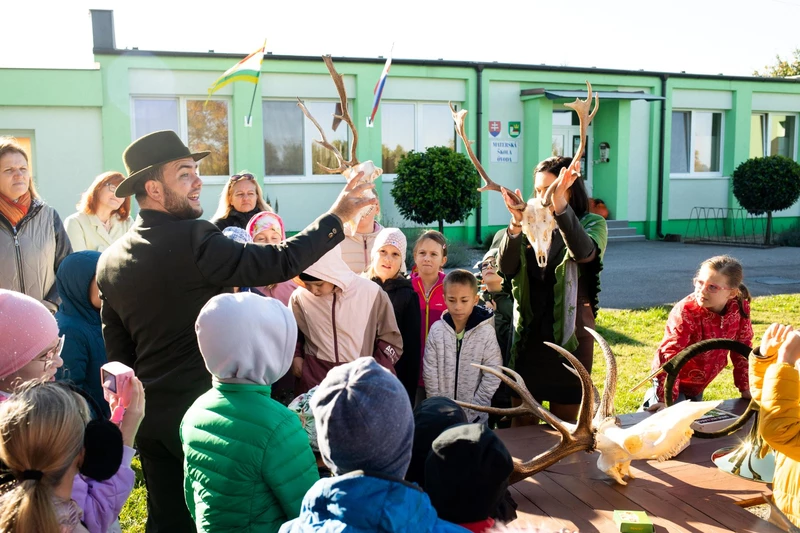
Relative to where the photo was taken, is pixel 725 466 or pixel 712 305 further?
pixel 712 305

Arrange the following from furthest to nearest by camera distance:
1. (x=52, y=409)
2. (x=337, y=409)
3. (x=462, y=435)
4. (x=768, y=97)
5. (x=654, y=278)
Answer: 1. (x=768, y=97)
2. (x=654, y=278)
3. (x=52, y=409)
4. (x=462, y=435)
5. (x=337, y=409)

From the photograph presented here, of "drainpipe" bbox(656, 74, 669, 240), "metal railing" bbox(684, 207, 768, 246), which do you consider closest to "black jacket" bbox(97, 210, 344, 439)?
"drainpipe" bbox(656, 74, 669, 240)

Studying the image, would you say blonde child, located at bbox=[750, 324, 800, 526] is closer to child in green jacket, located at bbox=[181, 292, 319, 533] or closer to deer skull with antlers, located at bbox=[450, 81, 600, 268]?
deer skull with antlers, located at bbox=[450, 81, 600, 268]

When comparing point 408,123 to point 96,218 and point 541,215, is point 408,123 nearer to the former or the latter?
point 96,218

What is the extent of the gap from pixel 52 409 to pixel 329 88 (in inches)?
569

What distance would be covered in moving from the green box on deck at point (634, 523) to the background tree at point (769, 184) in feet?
55.9

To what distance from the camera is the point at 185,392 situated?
2789mm

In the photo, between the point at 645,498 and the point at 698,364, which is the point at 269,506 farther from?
the point at 698,364

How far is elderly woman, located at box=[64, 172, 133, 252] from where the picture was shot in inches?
227

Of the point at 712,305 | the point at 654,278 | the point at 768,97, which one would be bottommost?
the point at 654,278

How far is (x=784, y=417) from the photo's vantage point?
8.98ft

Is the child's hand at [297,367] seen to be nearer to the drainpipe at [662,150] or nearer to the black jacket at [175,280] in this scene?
the black jacket at [175,280]

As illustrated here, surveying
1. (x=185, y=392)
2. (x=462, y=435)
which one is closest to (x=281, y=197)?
(x=185, y=392)

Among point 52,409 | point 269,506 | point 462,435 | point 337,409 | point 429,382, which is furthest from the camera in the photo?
point 429,382
